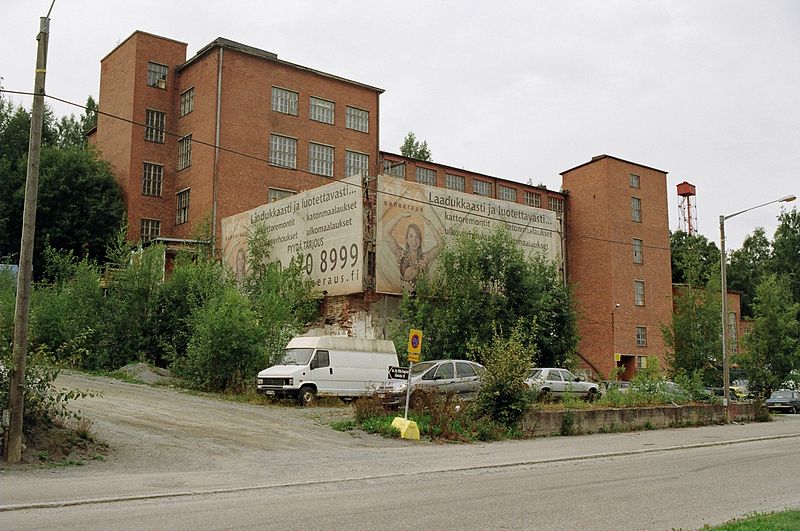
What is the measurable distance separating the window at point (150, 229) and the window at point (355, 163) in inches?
513

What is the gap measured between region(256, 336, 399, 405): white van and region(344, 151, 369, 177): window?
26.9m

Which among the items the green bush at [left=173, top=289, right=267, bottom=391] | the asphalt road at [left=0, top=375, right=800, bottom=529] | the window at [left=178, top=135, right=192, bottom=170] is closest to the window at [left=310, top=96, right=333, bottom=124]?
the window at [left=178, top=135, right=192, bottom=170]

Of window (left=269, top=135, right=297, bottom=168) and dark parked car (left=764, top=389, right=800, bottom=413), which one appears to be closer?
dark parked car (left=764, top=389, right=800, bottom=413)

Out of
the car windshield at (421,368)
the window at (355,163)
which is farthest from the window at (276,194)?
the car windshield at (421,368)

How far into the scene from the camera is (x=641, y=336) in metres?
56.7

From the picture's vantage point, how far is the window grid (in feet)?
190

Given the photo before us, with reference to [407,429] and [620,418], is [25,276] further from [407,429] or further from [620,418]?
[620,418]

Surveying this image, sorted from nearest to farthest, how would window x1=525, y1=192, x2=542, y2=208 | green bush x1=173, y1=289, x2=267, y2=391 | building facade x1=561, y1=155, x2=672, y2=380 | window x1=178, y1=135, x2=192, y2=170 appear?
green bush x1=173, y1=289, x2=267, y2=391
window x1=178, y1=135, x2=192, y2=170
building facade x1=561, y1=155, x2=672, y2=380
window x1=525, y1=192, x2=542, y2=208

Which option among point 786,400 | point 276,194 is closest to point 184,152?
point 276,194

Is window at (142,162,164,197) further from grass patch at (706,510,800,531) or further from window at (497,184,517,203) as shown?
grass patch at (706,510,800,531)

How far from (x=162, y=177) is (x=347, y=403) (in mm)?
30864

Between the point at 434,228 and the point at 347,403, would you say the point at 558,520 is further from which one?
the point at 434,228

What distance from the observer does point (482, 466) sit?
49.4 feet

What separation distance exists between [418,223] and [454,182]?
25.5 meters
